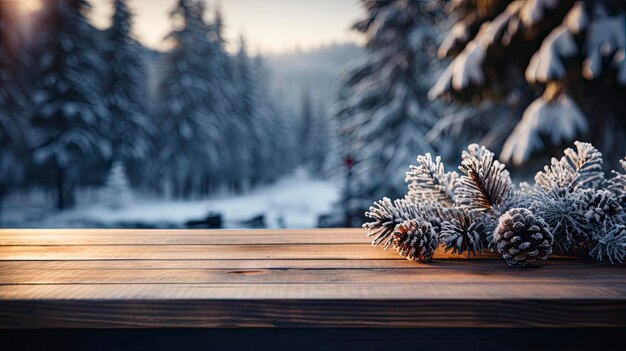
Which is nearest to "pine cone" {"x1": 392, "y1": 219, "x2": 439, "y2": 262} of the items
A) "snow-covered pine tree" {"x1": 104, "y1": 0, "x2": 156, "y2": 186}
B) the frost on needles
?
the frost on needles

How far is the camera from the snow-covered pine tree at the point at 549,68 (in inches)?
191

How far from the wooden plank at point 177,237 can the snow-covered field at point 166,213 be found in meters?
13.7

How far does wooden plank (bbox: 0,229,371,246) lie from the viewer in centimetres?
196

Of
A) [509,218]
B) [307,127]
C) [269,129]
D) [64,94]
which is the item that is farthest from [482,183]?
[307,127]

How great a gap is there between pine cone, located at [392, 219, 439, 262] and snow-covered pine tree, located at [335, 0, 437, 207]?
11.8 m

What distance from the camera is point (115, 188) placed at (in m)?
24.3

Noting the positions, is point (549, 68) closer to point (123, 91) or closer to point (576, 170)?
point (576, 170)

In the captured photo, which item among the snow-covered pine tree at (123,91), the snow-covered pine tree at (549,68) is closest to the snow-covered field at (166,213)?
the snow-covered pine tree at (123,91)

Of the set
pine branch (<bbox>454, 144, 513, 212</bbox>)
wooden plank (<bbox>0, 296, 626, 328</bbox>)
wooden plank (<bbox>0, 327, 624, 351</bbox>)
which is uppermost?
pine branch (<bbox>454, 144, 513, 212</bbox>)

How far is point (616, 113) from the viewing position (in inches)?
224

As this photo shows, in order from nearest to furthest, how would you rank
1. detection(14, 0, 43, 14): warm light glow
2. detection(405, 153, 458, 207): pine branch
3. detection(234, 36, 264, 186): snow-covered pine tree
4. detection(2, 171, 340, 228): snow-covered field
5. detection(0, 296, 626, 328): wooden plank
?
detection(0, 296, 626, 328): wooden plank
detection(405, 153, 458, 207): pine branch
detection(2, 171, 340, 228): snow-covered field
detection(14, 0, 43, 14): warm light glow
detection(234, 36, 264, 186): snow-covered pine tree

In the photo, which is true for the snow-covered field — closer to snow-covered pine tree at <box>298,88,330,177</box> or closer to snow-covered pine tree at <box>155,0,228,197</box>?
snow-covered pine tree at <box>155,0,228,197</box>

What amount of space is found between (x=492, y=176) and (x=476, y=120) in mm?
7531

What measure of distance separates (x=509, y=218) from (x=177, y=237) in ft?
5.45
